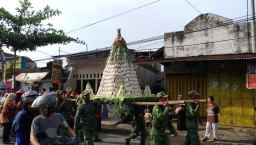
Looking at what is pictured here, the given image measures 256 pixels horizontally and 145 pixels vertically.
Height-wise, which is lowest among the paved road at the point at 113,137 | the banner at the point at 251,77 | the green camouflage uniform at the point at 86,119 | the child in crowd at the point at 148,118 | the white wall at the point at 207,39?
the paved road at the point at 113,137

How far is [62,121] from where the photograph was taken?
4465 mm

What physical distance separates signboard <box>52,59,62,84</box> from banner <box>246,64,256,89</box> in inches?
567

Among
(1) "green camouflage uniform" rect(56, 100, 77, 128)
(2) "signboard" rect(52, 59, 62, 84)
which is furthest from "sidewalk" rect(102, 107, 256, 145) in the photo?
(2) "signboard" rect(52, 59, 62, 84)

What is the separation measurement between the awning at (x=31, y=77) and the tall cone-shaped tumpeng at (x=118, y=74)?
53.4 ft

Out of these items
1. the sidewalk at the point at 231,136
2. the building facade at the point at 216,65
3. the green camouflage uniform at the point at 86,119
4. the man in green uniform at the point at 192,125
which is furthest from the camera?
the building facade at the point at 216,65

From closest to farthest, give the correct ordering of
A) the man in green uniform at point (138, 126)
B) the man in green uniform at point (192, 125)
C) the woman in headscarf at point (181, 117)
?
1. the man in green uniform at point (192, 125)
2. the man in green uniform at point (138, 126)
3. the woman in headscarf at point (181, 117)

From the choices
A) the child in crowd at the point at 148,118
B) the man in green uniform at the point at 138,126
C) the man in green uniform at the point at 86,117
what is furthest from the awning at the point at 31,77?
the man in green uniform at the point at 86,117

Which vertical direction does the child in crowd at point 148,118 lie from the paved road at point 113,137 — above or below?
above

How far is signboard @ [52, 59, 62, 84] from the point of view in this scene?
2361cm

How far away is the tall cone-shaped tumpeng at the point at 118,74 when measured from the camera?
37.8ft

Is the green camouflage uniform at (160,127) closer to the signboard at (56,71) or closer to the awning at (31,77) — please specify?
the signboard at (56,71)

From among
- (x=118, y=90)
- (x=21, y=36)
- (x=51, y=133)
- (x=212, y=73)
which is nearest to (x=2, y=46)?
(x=21, y=36)

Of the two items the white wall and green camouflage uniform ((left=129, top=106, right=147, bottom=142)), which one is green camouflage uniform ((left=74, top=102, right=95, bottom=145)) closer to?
green camouflage uniform ((left=129, top=106, right=147, bottom=142))

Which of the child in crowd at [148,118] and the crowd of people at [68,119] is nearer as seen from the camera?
the crowd of people at [68,119]
